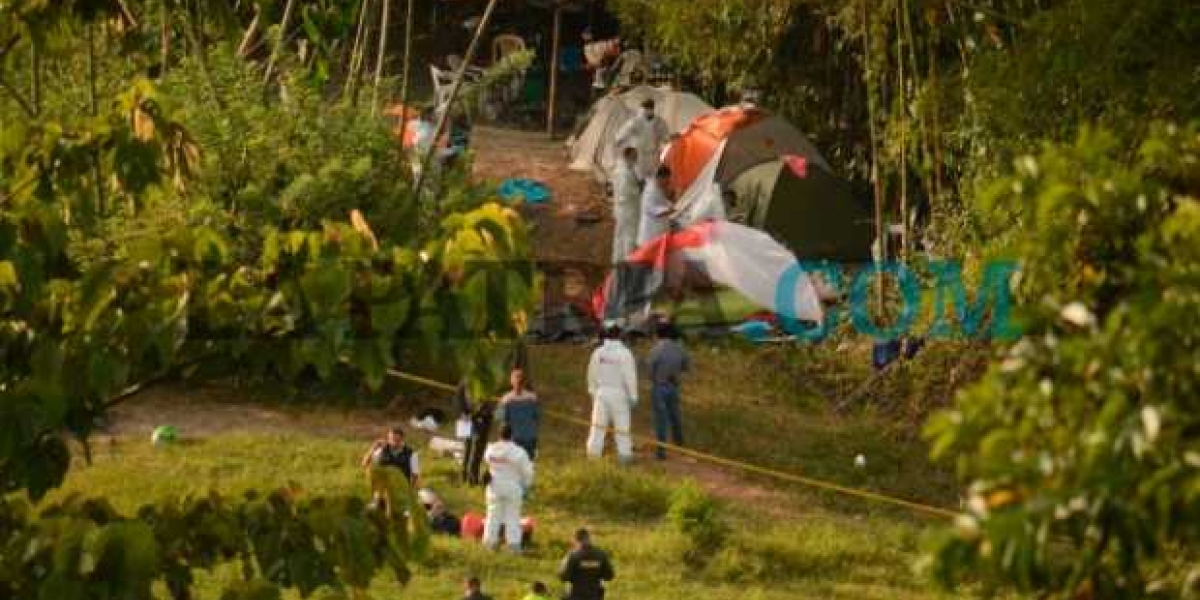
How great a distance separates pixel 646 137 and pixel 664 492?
705 cm

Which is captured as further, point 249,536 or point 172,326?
point 249,536

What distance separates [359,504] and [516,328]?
593mm

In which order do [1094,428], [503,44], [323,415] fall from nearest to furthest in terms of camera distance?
[1094,428], [323,415], [503,44]

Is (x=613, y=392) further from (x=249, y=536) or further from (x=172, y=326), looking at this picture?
(x=172, y=326)

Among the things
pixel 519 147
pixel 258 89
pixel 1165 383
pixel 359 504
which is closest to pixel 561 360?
pixel 258 89

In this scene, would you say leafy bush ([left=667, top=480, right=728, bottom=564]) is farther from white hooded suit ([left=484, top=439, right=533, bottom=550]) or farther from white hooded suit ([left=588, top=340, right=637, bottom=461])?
white hooded suit ([left=588, top=340, right=637, bottom=461])

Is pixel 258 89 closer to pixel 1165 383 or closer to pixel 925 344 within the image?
pixel 925 344

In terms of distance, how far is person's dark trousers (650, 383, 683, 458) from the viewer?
19.0 metres

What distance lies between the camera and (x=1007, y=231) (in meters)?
18.4

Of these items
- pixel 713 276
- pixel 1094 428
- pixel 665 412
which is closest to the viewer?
pixel 1094 428

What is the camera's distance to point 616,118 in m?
26.7

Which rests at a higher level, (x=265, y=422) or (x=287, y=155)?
(x=287, y=155)

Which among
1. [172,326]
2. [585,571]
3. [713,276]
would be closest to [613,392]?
[713,276]

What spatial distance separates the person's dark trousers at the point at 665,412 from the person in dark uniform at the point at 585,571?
390 cm
